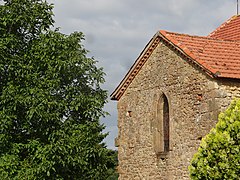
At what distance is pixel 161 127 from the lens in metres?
18.8

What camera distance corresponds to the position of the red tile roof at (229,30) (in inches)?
821

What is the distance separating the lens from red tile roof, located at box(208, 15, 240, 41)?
20.9m

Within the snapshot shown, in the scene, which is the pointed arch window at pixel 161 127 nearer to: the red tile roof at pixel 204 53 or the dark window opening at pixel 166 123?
the dark window opening at pixel 166 123

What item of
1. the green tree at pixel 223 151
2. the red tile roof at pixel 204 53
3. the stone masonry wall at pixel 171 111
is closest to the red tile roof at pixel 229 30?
the red tile roof at pixel 204 53

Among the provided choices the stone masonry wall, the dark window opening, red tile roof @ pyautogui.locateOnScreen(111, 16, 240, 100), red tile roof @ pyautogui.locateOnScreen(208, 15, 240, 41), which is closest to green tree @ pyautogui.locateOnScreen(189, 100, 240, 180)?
the stone masonry wall

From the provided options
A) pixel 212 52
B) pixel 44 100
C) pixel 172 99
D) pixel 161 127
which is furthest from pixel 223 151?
pixel 44 100

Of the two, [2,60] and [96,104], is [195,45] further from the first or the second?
[2,60]

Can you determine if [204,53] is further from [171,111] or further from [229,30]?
[229,30]

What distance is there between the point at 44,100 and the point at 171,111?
5.28 meters

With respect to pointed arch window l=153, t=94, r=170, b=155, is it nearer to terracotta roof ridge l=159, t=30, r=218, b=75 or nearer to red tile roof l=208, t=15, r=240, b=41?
terracotta roof ridge l=159, t=30, r=218, b=75

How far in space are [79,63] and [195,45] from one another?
6165mm

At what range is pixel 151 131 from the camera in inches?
749

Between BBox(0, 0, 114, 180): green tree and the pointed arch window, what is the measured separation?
13.2 feet

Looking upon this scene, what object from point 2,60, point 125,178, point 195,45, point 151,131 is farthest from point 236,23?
point 2,60
